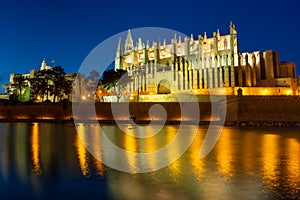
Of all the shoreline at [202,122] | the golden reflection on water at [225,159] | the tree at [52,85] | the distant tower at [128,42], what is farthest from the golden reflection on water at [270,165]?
the distant tower at [128,42]

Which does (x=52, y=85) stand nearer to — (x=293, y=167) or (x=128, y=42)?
(x=293, y=167)

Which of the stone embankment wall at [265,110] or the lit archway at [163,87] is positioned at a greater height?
the lit archway at [163,87]

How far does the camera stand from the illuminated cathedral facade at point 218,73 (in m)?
46.7

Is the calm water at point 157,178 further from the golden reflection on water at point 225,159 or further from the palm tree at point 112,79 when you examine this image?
the palm tree at point 112,79

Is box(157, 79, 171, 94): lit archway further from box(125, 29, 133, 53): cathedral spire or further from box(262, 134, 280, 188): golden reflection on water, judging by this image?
box(262, 134, 280, 188): golden reflection on water

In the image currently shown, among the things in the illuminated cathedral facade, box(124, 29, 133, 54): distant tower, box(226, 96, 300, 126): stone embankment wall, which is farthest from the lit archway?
box(124, 29, 133, 54): distant tower

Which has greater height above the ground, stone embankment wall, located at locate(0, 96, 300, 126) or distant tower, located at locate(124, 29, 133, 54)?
distant tower, located at locate(124, 29, 133, 54)

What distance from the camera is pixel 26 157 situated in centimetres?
1096

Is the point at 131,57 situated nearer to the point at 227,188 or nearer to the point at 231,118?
the point at 231,118

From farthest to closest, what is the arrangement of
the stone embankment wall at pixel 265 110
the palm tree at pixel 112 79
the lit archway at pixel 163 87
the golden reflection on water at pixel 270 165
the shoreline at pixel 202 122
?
the lit archway at pixel 163 87 < the palm tree at pixel 112 79 < the stone embankment wall at pixel 265 110 < the shoreline at pixel 202 122 < the golden reflection on water at pixel 270 165

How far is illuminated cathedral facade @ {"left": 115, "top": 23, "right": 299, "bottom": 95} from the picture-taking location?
4672 cm

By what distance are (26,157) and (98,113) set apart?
23.5m

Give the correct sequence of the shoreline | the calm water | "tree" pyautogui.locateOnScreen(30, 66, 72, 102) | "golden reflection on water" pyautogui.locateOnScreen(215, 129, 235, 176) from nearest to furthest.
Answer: the calm water → "golden reflection on water" pyautogui.locateOnScreen(215, 129, 235, 176) → the shoreline → "tree" pyautogui.locateOnScreen(30, 66, 72, 102)

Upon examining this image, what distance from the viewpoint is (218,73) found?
4838 cm
